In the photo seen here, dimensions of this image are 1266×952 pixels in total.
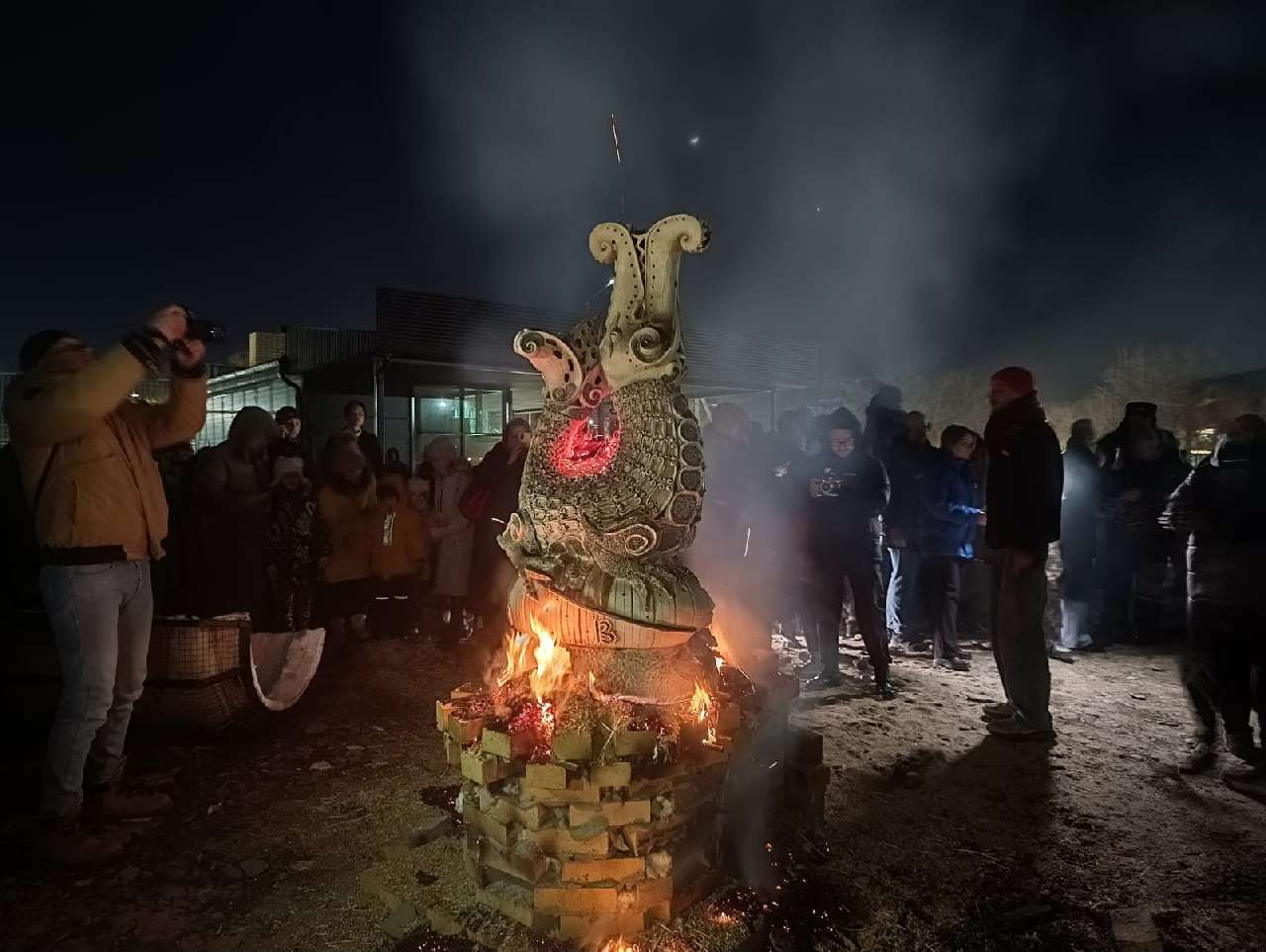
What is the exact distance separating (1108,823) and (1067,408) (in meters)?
29.9

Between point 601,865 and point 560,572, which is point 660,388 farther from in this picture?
point 601,865

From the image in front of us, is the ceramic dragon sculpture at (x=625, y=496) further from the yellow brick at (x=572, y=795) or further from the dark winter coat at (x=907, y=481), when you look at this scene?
the dark winter coat at (x=907, y=481)

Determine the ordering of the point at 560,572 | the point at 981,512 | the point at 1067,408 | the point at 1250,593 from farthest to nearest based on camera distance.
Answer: the point at 1067,408 → the point at 981,512 → the point at 1250,593 → the point at 560,572

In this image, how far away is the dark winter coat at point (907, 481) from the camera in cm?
701

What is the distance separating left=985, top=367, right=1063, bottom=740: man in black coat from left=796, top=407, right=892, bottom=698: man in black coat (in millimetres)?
937

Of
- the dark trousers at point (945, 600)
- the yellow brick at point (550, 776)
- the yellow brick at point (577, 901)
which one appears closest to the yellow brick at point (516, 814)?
the yellow brick at point (550, 776)

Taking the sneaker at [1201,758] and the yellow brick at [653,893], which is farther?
the sneaker at [1201,758]

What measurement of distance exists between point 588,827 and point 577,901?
277 mm

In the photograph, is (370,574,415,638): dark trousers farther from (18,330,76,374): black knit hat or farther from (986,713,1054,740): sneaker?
(986,713,1054,740): sneaker

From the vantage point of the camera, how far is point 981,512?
6.71 meters

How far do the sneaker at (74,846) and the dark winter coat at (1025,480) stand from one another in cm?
524

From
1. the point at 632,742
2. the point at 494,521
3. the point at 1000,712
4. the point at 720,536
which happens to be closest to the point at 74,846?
the point at 632,742

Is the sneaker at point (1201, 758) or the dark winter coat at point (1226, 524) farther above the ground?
the dark winter coat at point (1226, 524)

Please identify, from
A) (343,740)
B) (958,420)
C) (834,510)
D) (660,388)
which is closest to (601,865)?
(660,388)
